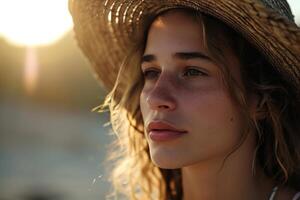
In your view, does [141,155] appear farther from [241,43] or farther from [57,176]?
[57,176]

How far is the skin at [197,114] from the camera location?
2850 millimetres

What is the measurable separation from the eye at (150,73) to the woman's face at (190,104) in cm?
11

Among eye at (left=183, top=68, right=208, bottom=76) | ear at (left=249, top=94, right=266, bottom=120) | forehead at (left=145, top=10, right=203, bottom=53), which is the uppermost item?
forehead at (left=145, top=10, right=203, bottom=53)

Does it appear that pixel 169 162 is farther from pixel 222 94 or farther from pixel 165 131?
pixel 222 94

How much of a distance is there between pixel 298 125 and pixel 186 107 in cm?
55

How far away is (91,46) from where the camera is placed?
3590mm

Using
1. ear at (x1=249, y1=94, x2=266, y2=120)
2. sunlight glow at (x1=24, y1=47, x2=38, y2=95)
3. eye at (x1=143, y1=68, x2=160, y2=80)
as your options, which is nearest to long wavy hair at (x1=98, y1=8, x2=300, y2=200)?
ear at (x1=249, y1=94, x2=266, y2=120)

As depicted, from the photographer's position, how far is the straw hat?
104 inches

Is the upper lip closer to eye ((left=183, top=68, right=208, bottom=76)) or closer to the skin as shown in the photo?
the skin

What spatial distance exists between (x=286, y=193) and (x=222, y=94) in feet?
1.75

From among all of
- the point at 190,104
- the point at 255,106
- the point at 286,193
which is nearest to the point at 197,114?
the point at 190,104

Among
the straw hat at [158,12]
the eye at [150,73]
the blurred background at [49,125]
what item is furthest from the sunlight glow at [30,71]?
the eye at [150,73]

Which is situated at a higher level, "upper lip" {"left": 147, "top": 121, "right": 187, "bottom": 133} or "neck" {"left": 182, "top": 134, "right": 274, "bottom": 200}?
"upper lip" {"left": 147, "top": 121, "right": 187, "bottom": 133}

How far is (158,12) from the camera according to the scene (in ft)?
10.3
